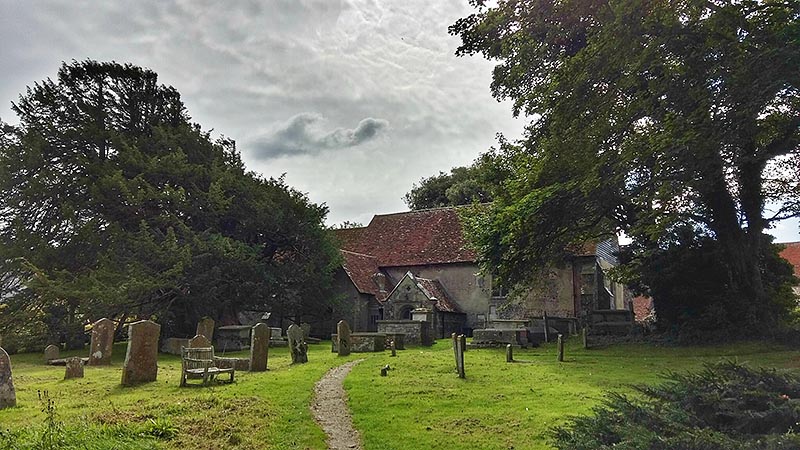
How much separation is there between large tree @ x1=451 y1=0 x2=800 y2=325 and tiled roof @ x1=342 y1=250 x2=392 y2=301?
15917mm

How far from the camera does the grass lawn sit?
8672 mm

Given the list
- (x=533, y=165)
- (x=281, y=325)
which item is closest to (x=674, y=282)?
(x=533, y=165)

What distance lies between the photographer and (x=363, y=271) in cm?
3600

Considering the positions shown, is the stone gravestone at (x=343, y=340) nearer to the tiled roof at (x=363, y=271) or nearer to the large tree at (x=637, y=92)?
the large tree at (x=637, y=92)

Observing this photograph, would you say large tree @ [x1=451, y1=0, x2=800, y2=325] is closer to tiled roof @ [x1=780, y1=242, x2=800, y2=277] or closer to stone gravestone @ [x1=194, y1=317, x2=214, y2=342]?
stone gravestone @ [x1=194, y1=317, x2=214, y2=342]

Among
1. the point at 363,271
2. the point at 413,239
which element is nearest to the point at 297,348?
the point at 363,271

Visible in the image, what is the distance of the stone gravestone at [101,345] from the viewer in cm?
1934

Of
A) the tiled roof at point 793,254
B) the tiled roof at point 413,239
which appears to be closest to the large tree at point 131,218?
the tiled roof at point 413,239

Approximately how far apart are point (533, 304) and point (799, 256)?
1084 inches

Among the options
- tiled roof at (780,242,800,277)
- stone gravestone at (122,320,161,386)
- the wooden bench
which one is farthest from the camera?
tiled roof at (780,242,800,277)

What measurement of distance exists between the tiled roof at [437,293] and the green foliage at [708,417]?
2486cm

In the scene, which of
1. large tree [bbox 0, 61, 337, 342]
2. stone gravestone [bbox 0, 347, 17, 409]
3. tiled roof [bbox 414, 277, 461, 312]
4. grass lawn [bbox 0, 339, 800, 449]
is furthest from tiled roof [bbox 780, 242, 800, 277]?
stone gravestone [bbox 0, 347, 17, 409]

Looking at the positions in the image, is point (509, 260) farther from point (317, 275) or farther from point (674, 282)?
point (317, 275)

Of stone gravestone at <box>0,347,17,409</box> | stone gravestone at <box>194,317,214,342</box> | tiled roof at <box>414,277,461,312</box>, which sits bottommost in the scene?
stone gravestone at <box>0,347,17,409</box>
